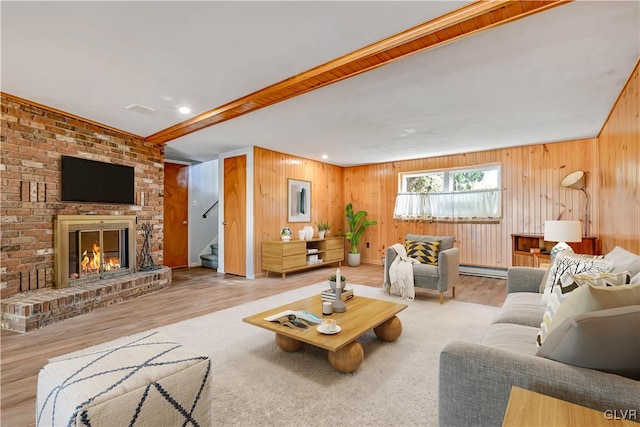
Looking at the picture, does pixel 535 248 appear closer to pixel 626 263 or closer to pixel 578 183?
pixel 578 183

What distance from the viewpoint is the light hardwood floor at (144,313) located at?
1959mm

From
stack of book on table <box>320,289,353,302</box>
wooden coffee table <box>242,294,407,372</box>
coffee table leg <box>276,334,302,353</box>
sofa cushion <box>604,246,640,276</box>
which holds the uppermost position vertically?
sofa cushion <box>604,246,640,276</box>

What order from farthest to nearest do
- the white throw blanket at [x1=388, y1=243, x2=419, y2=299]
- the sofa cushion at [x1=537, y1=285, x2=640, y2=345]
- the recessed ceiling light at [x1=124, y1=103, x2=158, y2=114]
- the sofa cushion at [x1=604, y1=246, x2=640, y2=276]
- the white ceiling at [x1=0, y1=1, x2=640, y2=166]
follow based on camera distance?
the white throw blanket at [x1=388, y1=243, x2=419, y2=299] → the recessed ceiling light at [x1=124, y1=103, x2=158, y2=114] → the white ceiling at [x1=0, y1=1, x2=640, y2=166] → the sofa cushion at [x1=604, y1=246, x2=640, y2=276] → the sofa cushion at [x1=537, y1=285, x2=640, y2=345]

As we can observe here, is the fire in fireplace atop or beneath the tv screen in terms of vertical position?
beneath

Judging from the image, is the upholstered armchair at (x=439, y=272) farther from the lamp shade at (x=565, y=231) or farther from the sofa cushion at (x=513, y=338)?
the sofa cushion at (x=513, y=338)

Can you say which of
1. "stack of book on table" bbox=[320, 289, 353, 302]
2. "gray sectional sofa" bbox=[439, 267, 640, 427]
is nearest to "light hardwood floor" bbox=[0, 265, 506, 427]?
"stack of book on table" bbox=[320, 289, 353, 302]

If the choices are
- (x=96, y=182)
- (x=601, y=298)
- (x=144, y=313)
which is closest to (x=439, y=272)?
(x=601, y=298)

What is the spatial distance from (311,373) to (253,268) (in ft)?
11.2

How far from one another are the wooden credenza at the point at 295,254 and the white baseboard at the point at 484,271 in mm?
2569

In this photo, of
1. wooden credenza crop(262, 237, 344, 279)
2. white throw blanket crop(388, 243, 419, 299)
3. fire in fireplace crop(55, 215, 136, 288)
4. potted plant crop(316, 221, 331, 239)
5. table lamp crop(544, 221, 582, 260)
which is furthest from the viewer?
potted plant crop(316, 221, 331, 239)

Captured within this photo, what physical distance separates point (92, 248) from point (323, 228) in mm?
3962

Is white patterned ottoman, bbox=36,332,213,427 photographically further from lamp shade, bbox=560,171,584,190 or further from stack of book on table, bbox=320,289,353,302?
lamp shade, bbox=560,171,584,190

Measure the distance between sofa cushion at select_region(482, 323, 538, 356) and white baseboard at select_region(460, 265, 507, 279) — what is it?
4.02m

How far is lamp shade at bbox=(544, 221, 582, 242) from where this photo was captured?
3410 millimetres
